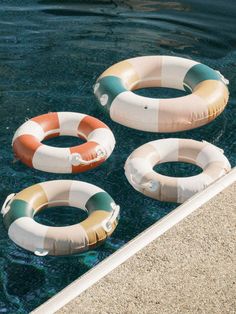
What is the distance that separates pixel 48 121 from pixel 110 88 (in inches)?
29.2

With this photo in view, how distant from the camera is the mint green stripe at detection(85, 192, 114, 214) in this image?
17.2 ft

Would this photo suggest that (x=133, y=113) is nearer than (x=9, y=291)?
No

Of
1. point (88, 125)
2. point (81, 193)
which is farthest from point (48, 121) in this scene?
point (81, 193)

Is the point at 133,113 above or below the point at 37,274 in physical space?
above

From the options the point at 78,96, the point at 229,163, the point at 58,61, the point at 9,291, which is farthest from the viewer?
the point at 58,61

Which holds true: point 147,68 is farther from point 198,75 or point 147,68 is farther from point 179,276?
point 179,276

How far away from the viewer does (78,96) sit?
7285 mm

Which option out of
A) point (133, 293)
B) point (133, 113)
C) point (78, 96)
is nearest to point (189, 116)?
point (133, 113)

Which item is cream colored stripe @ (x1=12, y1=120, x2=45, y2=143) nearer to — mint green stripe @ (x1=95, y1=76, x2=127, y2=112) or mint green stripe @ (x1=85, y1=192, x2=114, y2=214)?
mint green stripe @ (x1=95, y1=76, x2=127, y2=112)

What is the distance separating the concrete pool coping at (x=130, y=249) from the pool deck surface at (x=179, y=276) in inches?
1.2

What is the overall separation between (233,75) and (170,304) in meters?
4.18

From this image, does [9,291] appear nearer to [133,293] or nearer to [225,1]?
[133,293]

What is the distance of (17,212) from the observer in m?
5.21

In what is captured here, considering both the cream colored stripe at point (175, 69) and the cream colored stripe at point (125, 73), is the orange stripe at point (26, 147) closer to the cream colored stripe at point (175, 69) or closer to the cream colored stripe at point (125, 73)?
the cream colored stripe at point (125, 73)
